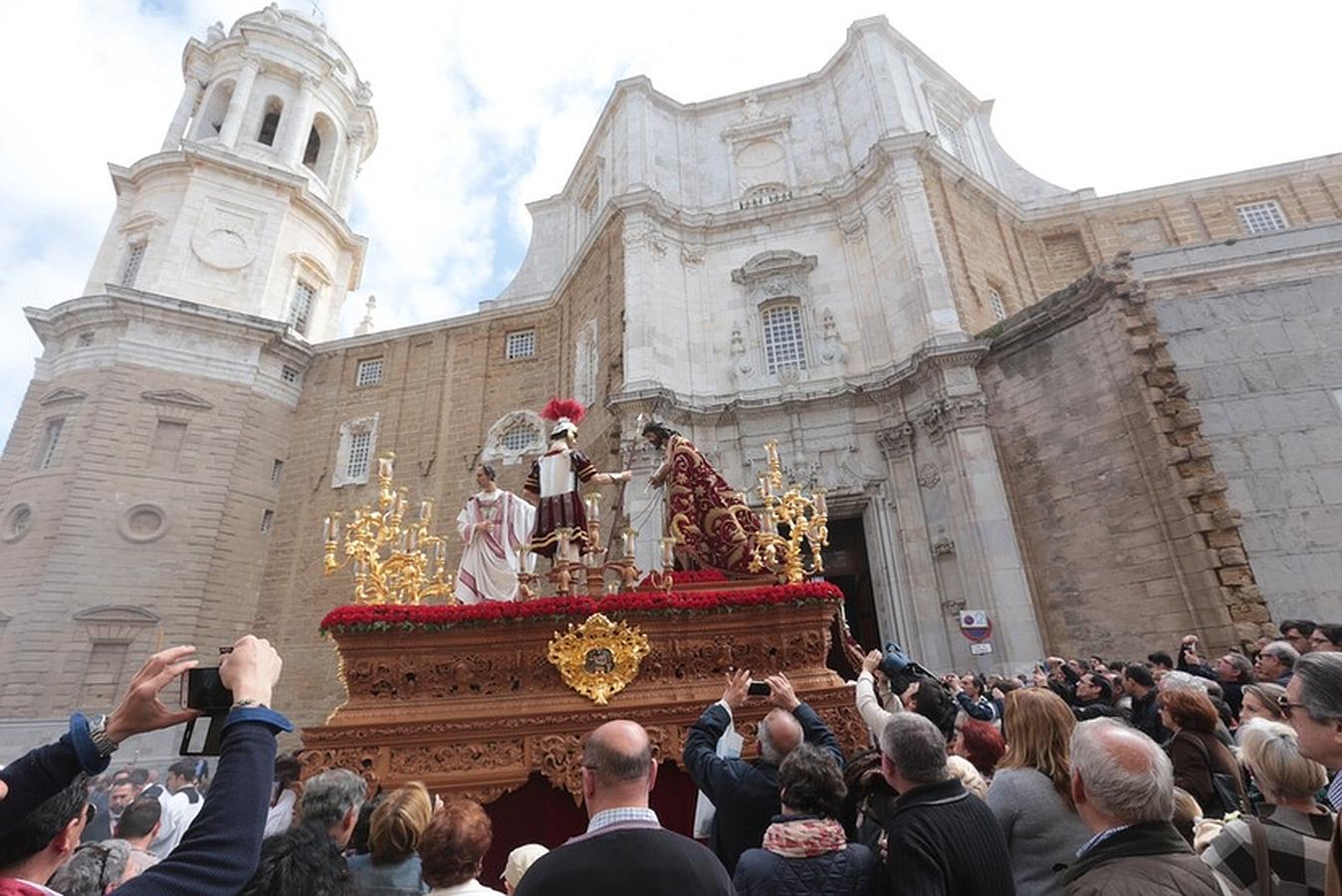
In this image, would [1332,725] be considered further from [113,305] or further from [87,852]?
[113,305]

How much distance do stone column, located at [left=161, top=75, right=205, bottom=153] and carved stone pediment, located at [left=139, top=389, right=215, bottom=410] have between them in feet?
42.7

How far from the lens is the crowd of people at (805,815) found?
1659 mm

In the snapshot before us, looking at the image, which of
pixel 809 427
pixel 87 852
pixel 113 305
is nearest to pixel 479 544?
pixel 87 852

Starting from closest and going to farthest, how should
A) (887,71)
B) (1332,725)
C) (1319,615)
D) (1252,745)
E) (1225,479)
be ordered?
1. (1332,725)
2. (1252,745)
3. (1319,615)
4. (1225,479)
5. (887,71)

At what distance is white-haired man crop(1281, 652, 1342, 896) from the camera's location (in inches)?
96.0

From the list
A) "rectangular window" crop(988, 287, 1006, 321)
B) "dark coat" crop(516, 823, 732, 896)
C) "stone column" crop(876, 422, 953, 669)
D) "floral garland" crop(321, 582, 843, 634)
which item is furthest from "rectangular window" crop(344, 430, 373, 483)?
"dark coat" crop(516, 823, 732, 896)

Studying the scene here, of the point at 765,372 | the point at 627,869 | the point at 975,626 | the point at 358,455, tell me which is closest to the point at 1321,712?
the point at 627,869

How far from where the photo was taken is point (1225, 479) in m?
11.2

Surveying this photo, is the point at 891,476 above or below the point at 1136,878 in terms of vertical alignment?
above

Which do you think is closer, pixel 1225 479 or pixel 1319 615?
pixel 1319 615

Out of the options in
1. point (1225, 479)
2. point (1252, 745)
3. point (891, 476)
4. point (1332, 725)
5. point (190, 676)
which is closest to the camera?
point (190, 676)

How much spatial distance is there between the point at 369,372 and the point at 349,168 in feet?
42.6

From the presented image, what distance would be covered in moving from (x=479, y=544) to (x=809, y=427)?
430 inches

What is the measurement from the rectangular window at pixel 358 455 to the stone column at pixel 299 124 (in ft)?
43.9
